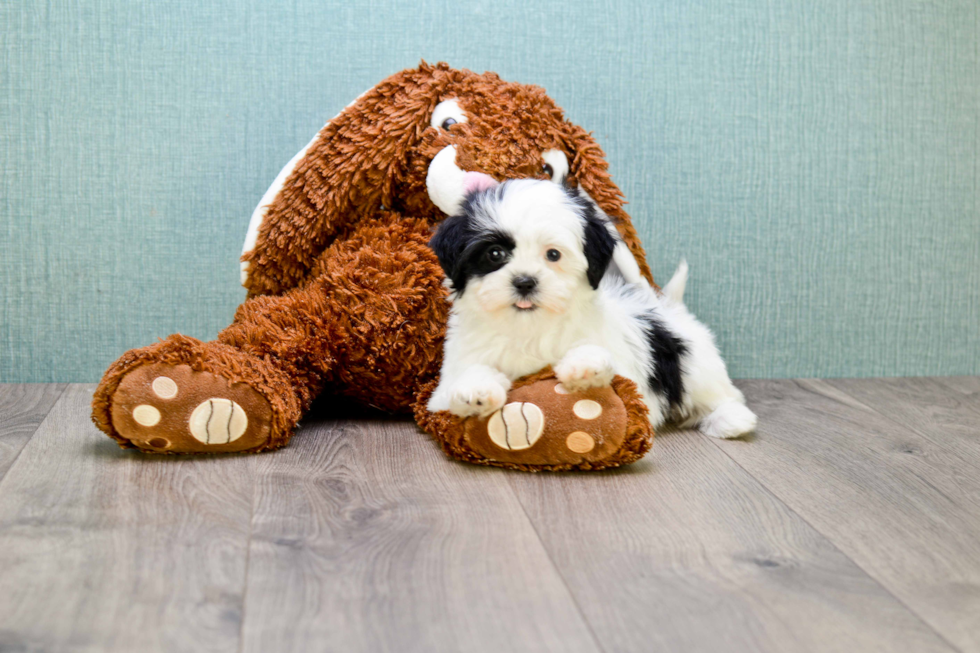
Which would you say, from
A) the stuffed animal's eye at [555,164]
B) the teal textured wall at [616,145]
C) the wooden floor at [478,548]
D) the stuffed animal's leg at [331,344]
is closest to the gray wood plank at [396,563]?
the wooden floor at [478,548]

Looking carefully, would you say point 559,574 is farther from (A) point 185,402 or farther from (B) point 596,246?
(A) point 185,402

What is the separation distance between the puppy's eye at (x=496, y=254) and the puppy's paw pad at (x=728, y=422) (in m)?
0.59

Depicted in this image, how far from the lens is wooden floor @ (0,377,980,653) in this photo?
0.92 meters

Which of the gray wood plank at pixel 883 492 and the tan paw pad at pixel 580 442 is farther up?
→ the tan paw pad at pixel 580 442

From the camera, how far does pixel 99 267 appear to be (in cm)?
199

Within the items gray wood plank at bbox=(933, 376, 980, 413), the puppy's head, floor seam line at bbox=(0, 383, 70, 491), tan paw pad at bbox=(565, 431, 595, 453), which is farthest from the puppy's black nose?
gray wood plank at bbox=(933, 376, 980, 413)

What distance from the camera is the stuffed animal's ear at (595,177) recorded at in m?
1.72

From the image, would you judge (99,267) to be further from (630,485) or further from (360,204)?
(630,485)

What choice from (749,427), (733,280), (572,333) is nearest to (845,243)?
(733,280)

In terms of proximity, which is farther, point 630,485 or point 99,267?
point 99,267

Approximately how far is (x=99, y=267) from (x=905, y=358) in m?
1.94

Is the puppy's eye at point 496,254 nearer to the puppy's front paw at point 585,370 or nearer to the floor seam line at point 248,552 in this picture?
the puppy's front paw at point 585,370

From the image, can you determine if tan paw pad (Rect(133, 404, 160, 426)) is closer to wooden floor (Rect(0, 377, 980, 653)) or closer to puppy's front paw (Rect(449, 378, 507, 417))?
wooden floor (Rect(0, 377, 980, 653))

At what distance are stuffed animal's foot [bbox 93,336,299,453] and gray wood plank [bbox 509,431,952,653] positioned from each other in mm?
450
